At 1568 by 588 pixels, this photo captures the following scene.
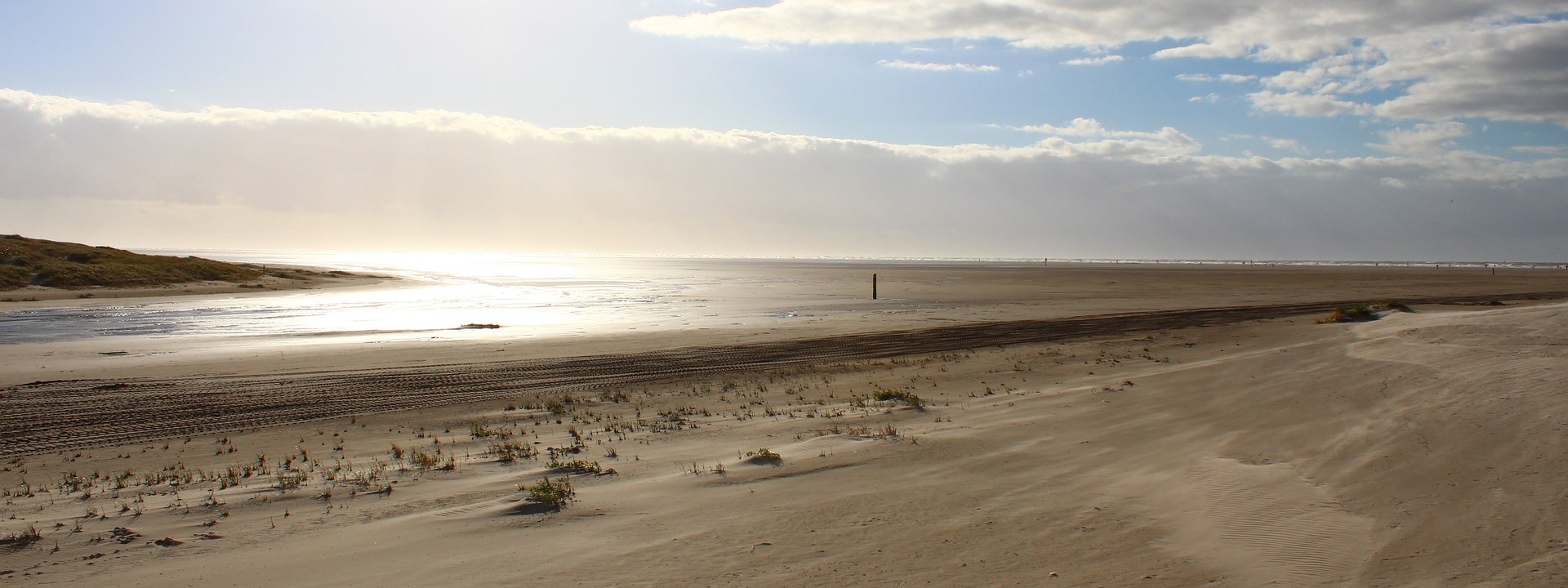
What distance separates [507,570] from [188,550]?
8.43 feet

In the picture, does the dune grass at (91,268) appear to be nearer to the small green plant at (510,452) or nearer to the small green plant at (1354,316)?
the small green plant at (510,452)

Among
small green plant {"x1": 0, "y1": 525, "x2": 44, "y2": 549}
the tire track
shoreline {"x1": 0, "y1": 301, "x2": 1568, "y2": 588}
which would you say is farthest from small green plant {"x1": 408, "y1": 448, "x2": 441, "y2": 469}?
the tire track

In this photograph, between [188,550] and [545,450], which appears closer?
[188,550]

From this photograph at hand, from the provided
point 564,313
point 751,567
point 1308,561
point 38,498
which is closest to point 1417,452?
point 1308,561

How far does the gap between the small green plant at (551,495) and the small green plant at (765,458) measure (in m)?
1.99

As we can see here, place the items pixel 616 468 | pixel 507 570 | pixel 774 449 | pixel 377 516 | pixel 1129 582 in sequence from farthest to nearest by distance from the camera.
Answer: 1. pixel 774 449
2. pixel 616 468
3. pixel 377 516
4. pixel 507 570
5. pixel 1129 582

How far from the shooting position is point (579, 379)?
17.1 metres

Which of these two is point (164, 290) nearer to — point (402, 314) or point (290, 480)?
point (402, 314)

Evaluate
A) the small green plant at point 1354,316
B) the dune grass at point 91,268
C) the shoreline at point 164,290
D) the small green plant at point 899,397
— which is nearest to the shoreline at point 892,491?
the small green plant at point 899,397

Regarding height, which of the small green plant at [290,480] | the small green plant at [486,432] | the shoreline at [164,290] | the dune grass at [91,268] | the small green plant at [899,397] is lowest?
the small green plant at [486,432]

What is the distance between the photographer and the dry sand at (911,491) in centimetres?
580

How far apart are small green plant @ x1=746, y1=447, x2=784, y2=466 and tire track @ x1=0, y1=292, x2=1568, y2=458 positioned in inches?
287

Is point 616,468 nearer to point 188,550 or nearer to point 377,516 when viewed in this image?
point 377,516

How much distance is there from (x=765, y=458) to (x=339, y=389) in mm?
10392
